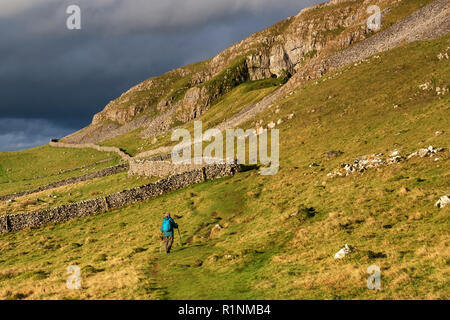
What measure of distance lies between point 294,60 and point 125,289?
150419 mm

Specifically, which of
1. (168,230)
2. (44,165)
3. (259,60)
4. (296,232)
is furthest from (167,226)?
(259,60)

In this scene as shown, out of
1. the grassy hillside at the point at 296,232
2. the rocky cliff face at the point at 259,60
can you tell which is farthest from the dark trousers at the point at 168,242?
the rocky cliff face at the point at 259,60

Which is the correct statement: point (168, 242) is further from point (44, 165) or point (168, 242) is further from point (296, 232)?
point (44, 165)

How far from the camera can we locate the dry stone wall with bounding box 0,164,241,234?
41312 millimetres

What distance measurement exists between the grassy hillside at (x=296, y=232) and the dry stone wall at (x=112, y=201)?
126cm

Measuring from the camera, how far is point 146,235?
32.2m

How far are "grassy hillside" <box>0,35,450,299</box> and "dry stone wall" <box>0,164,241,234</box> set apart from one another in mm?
1257

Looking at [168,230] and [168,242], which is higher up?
A: [168,230]

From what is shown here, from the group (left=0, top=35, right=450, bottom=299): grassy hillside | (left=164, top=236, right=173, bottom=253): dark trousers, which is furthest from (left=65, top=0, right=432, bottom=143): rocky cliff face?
(left=164, top=236, right=173, bottom=253): dark trousers

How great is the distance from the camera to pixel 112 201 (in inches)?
1688

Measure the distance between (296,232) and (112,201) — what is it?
2648 cm

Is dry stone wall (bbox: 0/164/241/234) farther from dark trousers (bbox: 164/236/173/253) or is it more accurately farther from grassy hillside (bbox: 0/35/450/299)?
dark trousers (bbox: 164/236/173/253)

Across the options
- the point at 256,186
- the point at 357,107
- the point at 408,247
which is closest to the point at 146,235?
the point at 256,186
